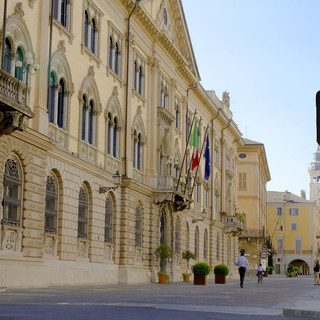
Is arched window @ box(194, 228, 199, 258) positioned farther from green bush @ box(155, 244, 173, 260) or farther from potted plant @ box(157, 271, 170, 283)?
potted plant @ box(157, 271, 170, 283)

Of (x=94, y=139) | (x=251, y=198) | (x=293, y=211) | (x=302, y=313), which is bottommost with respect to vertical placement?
(x=302, y=313)

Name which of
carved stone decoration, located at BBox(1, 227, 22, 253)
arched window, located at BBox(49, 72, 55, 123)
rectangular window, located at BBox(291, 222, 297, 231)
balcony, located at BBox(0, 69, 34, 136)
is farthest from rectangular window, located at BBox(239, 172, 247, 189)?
balcony, located at BBox(0, 69, 34, 136)

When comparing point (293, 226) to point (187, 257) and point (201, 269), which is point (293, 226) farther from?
point (201, 269)

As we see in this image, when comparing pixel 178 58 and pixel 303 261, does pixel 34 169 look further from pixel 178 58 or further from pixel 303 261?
pixel 303 261

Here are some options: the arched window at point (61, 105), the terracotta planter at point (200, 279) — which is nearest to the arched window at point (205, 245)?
the terracotta planter at point (200, 279)

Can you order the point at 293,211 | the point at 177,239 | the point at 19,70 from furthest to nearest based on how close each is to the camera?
1. the point at 293,211
2. the point at 177,239
3. the point at 19,70

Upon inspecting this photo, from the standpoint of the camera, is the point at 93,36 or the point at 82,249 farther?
the point at 93,36

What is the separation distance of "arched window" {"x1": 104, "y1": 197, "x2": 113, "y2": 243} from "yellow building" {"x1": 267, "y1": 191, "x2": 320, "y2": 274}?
9612cm

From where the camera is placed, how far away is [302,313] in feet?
44.5

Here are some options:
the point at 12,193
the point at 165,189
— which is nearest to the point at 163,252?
the point at 165,189

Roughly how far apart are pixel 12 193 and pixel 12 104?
3821 millimetres

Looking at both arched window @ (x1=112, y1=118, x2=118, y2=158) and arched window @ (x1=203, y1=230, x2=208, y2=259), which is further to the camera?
arched window @ (x1=203, y1=230, x2=208, y2=259)

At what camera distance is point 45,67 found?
27.3m

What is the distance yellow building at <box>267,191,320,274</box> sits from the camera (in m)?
130
